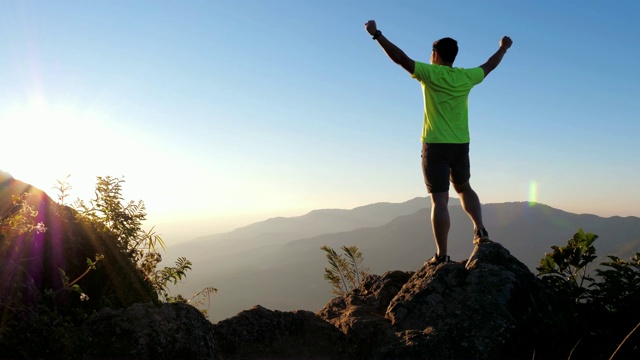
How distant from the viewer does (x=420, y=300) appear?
564cm

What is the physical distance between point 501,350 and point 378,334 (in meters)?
1.36

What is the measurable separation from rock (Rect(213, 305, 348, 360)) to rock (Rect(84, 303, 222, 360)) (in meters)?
0.53

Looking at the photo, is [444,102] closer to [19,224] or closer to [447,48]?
[447,48]

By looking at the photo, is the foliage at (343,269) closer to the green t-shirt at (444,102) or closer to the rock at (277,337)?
the rock at (277,337)

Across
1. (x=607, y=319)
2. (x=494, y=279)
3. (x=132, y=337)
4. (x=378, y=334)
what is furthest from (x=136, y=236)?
(x=607, y=319)

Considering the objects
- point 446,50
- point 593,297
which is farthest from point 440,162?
point 593,297

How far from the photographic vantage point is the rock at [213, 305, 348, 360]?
5405 mm

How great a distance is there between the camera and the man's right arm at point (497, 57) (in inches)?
271

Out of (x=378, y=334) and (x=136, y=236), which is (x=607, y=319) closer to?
(x=378, y=334)

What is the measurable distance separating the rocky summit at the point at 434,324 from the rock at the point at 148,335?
653 mm

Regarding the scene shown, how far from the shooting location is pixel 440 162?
6.30 m

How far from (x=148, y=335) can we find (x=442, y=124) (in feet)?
14.8

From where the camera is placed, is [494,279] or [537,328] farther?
[494,279]

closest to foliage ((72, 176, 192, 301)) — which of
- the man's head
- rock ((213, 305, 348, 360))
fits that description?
rock ((213, 305, 348, 360))
